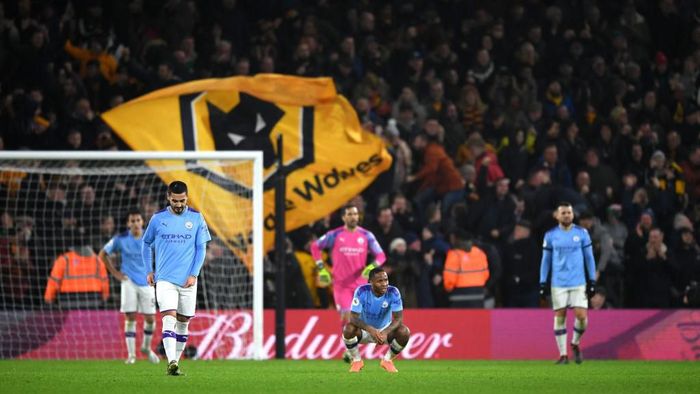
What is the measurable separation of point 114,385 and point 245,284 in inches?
327

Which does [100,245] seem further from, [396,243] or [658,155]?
[658,155]

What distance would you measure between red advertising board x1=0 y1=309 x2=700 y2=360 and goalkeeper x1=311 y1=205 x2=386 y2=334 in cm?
149

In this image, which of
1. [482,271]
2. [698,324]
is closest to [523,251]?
[482,271]

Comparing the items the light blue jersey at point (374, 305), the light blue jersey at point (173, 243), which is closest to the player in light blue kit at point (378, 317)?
the light blue jersey at point (374, 305)

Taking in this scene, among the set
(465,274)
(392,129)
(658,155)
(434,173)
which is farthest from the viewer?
(658,155)

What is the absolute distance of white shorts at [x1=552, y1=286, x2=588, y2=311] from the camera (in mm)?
16578

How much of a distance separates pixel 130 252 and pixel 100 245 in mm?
→ 2505

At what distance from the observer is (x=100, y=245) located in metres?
19.1

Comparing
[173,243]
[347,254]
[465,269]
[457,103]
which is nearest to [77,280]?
[347,254]

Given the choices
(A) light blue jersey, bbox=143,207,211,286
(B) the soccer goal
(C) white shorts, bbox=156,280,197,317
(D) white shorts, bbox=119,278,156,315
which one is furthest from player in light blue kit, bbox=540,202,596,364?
(A) light blue jersey, bbox=143,207,211,286

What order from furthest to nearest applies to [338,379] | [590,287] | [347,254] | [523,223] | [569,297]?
[523,223] → [347,254] → [569,297] → [590,287] → [338,379]

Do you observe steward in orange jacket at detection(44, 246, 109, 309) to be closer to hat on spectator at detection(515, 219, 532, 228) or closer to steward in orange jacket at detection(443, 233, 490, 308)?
steward in orange jacket at detection(443, 233, 490, 308)

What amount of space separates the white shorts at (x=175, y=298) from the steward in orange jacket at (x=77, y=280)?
556 centimetres

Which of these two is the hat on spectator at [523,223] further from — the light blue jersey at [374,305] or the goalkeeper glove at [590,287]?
the light blue jersey at [374,305]
